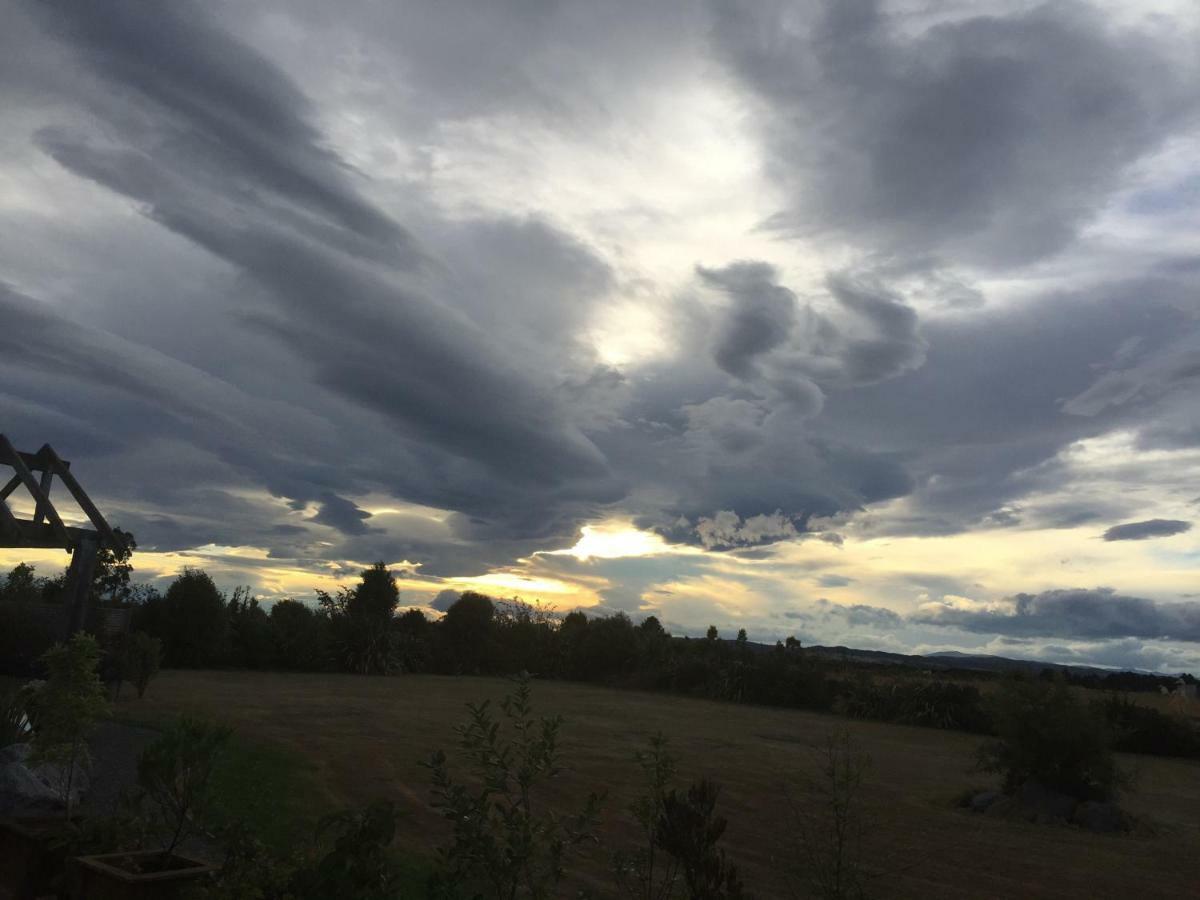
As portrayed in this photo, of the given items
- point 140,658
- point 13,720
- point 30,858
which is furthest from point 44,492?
point 30,858

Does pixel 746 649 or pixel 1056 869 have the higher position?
pixel 746 649

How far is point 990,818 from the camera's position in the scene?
441 inches

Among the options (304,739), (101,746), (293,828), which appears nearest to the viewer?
(293,828)

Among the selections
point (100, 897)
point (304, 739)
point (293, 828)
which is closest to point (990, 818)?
point (293, 828)

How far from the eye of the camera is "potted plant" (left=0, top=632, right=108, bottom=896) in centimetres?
457

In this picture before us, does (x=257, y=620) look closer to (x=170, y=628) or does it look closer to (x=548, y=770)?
(x=170, y=628)

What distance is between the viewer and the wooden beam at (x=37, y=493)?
A: 40.7 feet

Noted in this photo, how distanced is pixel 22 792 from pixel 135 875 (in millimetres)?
2674

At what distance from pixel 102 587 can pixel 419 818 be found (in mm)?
28573

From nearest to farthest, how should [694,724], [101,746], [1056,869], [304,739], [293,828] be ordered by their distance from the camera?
[293,828] → [1056,869] → [101,746] → [304,739] → [694,724]

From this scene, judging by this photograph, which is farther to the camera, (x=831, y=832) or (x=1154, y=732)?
(x=1154, y=732)

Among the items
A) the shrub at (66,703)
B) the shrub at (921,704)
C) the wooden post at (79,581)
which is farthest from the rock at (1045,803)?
the wooden post at (79,581)

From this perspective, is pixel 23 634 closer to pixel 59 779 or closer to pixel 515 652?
pixel 59 779

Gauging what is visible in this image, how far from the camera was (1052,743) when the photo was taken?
1176cm
